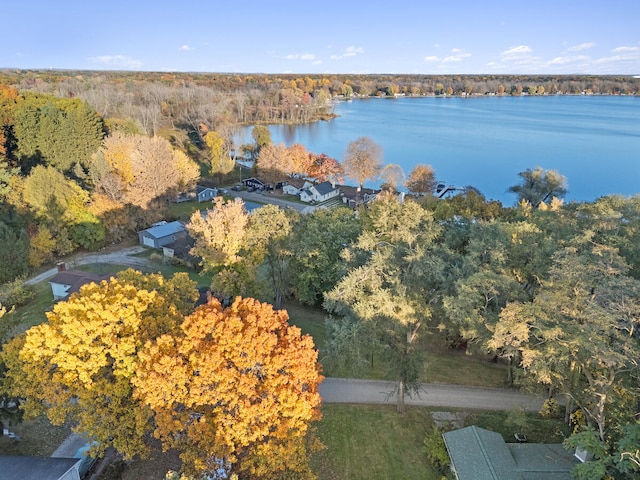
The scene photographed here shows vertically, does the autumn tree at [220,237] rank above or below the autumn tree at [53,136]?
below

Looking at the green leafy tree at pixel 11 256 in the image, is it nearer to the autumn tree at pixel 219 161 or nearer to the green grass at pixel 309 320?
the green grass at pixel 309 320

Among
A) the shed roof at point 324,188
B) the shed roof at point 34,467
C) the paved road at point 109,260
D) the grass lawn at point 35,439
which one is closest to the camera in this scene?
the shed roof at point 34,467

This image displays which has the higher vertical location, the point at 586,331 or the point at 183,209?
the point at 586,331

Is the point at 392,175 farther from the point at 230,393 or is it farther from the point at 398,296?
the point at 230,393

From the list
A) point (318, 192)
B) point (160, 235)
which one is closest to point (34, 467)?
point (160, 235)

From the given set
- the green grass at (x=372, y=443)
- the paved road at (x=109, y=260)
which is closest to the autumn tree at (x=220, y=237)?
the green grass at (x=372, y=443)

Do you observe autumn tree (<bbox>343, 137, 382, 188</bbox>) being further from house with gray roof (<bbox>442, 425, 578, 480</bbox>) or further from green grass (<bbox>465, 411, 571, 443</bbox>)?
house with gray roof (<bbox>442, 425, 578, 480</bbox>)
